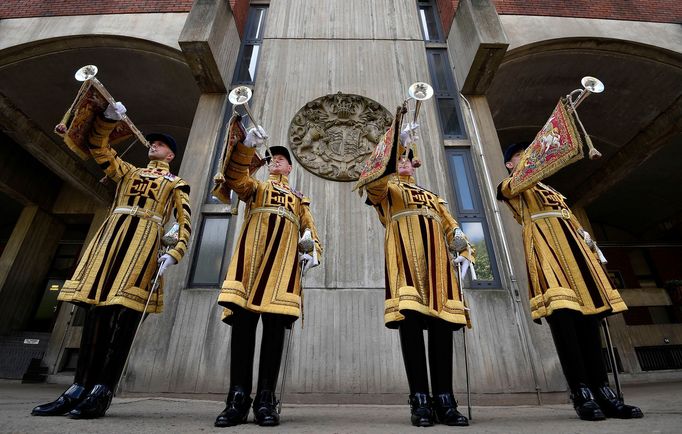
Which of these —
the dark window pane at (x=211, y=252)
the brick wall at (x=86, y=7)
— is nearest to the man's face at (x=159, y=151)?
the dark window pane at (x=211, y=252)

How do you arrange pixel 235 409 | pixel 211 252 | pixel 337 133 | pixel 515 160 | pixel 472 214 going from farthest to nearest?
pixel 337 133 → pixel 472 214 → pixel 211 252 → pixel 515 160 → pixel 235 409

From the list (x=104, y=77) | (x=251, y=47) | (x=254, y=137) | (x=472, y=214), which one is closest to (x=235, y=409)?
(x=254, y=137)

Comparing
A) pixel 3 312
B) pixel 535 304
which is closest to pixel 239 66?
pixel 535 304

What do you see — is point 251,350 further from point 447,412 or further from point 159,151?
point 159,151

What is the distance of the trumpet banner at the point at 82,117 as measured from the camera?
Answer: 2629mm

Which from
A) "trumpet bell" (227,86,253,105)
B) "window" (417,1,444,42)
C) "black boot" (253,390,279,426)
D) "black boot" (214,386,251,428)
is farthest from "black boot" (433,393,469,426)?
"window" (417,1,444,42)

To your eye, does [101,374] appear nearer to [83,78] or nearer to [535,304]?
[83,78]

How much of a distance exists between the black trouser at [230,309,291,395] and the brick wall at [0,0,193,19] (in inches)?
268

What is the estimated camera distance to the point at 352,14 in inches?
280

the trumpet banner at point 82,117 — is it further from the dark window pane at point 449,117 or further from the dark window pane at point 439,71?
the dark window pane at point 439,71

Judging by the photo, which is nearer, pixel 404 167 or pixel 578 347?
pixel 578 347

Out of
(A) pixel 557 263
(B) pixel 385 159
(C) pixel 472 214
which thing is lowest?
(A) pixel 557 263

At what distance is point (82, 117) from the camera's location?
271 centimetres

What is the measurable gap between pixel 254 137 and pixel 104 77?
280 inches
